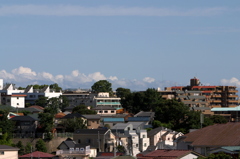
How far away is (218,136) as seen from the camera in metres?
47.0

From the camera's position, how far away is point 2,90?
440 ft

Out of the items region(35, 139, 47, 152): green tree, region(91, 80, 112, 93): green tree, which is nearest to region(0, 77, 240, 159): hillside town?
region(35, 139, 47, 152): green tree

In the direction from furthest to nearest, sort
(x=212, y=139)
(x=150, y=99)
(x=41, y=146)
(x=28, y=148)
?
1. (x=150, y=99)
2. (x=41, y=146)
3. (x=28, y=148)
4. (x=212, y=139)

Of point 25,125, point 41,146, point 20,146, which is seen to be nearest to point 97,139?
point 41,146

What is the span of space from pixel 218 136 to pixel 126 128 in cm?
4121

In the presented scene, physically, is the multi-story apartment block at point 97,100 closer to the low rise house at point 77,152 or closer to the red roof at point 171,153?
the low rise house at point 77,152

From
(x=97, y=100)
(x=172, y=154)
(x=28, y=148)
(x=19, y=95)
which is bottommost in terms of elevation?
(x=28, y=148)

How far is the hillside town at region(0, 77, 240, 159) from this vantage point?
47312mm

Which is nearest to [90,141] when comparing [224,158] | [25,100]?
[224,158]

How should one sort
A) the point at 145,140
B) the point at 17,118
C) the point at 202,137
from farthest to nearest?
the point at 17,118
the point at 145,140
the point at 202,137

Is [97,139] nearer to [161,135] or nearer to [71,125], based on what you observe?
[161,135]

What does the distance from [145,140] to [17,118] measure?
703 inches

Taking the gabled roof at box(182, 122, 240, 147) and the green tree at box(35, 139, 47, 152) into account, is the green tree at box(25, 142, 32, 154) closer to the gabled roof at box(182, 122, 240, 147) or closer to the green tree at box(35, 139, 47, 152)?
the green tree at box(35, 139, 47, 152)

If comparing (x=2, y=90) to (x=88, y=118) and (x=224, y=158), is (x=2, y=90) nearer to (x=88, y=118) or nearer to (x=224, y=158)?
(x=88, y=118)
